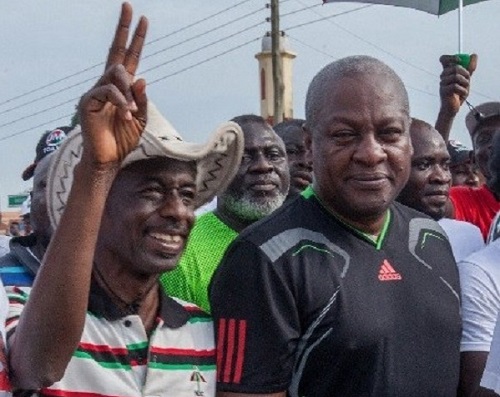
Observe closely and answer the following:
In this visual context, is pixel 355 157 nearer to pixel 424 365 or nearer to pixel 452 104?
pixel 424 365

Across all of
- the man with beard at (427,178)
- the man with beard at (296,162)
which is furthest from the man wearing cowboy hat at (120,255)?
the man with beard at (296,162)

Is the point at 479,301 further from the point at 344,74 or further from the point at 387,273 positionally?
the point at 344,74

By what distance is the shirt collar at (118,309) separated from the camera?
2.98 metres

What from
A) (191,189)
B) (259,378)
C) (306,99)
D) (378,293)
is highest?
(306,99)

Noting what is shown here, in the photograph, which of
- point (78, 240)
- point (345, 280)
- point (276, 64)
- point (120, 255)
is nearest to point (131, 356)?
point (120, 255)

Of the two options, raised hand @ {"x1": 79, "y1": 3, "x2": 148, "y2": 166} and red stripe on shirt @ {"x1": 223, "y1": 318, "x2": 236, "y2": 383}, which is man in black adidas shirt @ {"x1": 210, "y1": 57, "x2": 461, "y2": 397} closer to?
red stripe on shirt @ {"x1": 223, "y1": 318, "x2": 236, "y2": 383}

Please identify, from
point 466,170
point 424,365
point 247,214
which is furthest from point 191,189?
point 466,170

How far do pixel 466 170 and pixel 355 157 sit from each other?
457cm

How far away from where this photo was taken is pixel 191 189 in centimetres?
323

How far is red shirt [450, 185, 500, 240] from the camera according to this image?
5824 millimetres

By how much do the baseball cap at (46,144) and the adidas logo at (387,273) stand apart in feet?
7.31

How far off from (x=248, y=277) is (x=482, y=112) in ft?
12.4

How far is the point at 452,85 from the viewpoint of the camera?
5.47 m

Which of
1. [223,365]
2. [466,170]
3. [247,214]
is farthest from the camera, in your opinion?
[466,170]
